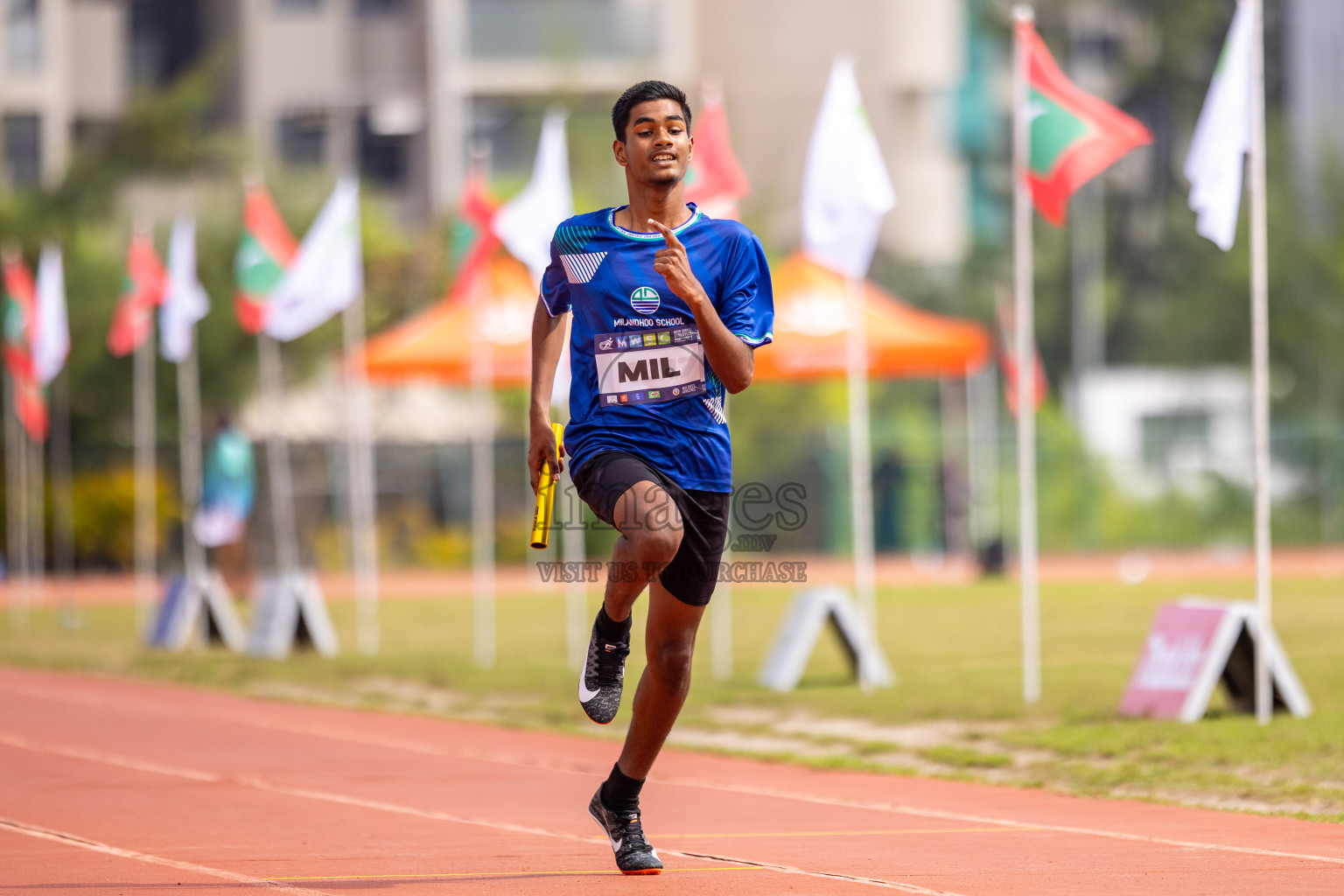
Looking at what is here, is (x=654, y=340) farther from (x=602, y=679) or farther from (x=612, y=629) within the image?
(x=602, y=679)

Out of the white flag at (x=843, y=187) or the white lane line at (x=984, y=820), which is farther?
the white flag at (x=843, y=187)

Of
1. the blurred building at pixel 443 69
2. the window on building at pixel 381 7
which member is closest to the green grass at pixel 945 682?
the blurred building at pixel 443 69

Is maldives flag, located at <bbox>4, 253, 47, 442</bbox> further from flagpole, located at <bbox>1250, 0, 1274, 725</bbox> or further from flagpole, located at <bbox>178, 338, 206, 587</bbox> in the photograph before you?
flagpole, located at <bbox>1250, 0, 1274, 725</bbox>

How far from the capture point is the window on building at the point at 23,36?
38.7 metres

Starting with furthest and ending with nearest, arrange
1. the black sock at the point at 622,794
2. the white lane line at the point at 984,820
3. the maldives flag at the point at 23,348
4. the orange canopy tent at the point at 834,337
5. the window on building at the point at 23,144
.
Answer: the window on building at the point at 23,144 → the maldives flag at the point at 23,348 → the orange canopy tent at the point at 834,337 → the white lane line at the point at 984,820 → the black sock at the point at 622,794

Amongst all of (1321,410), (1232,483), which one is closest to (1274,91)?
(1321,410)

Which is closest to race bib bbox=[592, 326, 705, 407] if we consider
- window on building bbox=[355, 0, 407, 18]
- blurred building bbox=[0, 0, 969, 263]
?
blurred building bbox=[0, 0, 969, 263]

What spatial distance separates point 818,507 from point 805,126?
509 inches

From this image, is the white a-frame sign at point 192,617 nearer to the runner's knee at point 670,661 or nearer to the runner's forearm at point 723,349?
the runner's knee at point 670,661

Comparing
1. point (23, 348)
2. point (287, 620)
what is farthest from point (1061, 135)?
point (23, 348)

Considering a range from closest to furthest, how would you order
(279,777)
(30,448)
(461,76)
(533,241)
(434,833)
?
1. (434,833)
2. (279,777)
3. (533,241)
4. (30,448)
5. (461,76)

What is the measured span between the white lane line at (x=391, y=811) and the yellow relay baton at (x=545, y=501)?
125 cm

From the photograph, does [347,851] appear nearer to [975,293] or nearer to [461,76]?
[461,76]

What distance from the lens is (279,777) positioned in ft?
29.2
